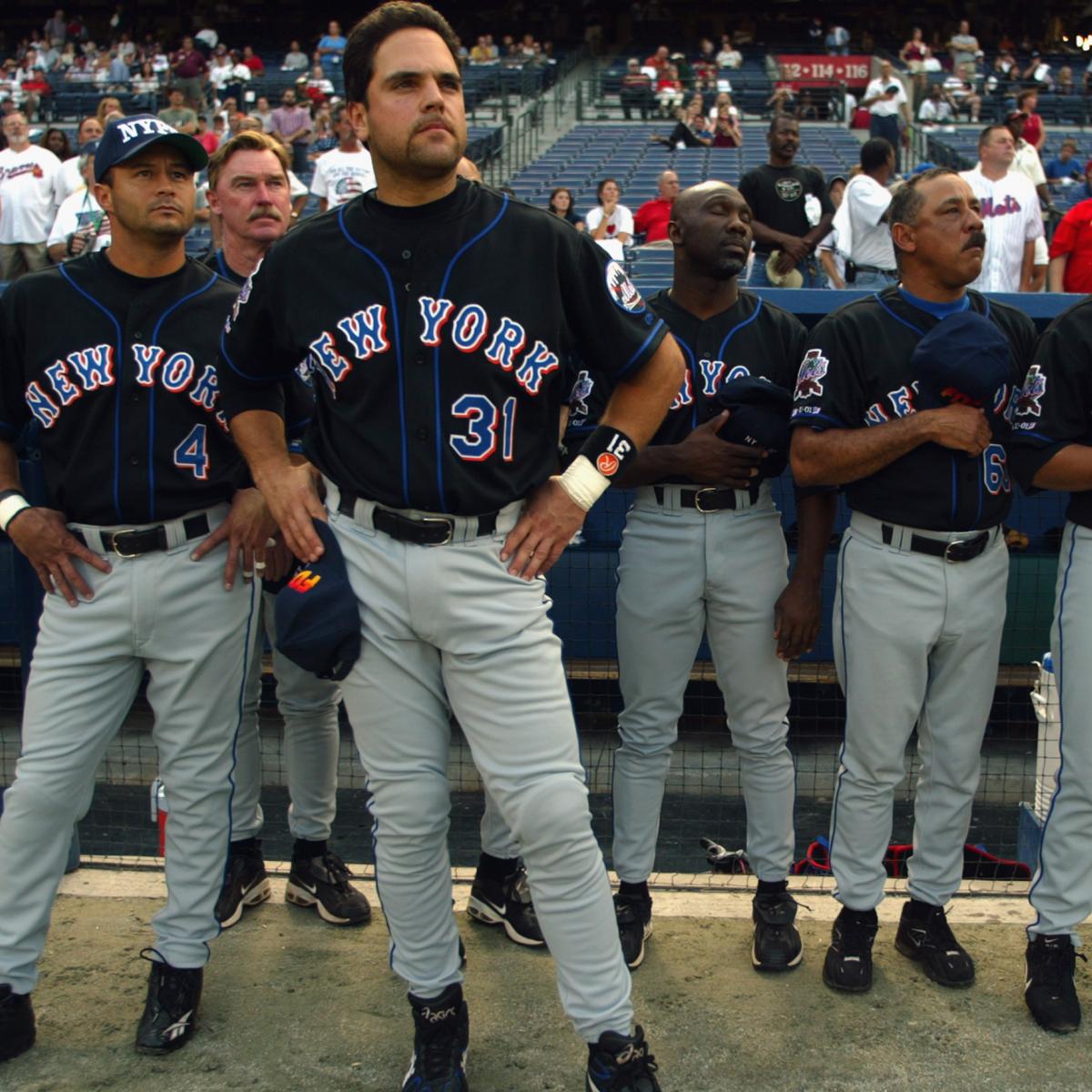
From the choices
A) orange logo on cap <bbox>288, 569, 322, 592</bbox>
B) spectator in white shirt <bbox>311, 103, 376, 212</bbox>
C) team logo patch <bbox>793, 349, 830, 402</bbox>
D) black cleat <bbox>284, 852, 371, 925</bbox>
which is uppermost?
spectator in white shirt <bbox>311, 103, 376, 212</bbox>

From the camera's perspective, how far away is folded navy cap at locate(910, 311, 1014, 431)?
2.83m

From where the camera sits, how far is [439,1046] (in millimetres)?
2654

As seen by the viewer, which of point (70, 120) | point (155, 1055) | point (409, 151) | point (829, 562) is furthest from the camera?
point (70, 120)

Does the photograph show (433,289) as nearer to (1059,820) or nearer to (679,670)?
(679,670)

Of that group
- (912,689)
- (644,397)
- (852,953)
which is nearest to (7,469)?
(644,397)

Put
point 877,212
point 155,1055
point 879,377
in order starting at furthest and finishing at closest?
point 877,212 < point 879,377 < point 155,1055

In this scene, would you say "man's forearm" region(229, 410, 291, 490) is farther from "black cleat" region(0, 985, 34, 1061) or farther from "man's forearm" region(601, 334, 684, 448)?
"black cleat" region(0, 985, 34, 1061)

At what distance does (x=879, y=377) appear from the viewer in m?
2.99

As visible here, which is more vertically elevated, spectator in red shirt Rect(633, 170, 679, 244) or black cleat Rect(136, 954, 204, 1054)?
spectator in red shirt Rect(633, 170, 679, 244)

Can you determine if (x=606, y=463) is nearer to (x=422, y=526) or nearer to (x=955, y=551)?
(x=422, y=526)

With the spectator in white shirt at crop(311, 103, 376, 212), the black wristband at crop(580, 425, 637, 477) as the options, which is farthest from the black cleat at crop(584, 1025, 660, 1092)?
the spectator in white shirt at crop(311, 103, 376, 212)

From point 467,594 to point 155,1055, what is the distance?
1231 mm

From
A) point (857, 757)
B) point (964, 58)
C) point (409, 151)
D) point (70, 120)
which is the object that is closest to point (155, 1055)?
point (857, 757)

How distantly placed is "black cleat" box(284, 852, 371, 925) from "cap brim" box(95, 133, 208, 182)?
1.79 metres
